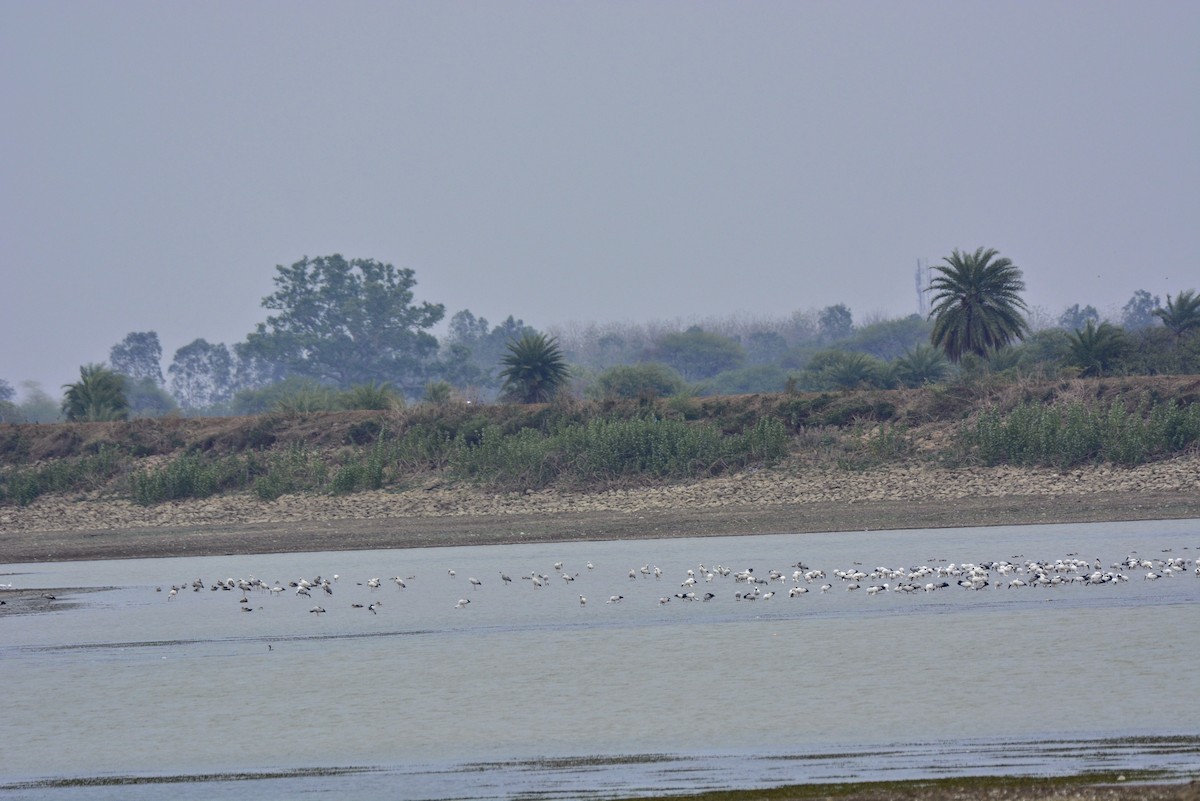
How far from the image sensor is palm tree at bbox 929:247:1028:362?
52.3m

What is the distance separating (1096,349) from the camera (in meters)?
48.9

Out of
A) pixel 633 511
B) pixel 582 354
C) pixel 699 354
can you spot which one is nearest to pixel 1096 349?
pixel 633 511

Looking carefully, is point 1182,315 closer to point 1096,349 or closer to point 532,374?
point 1096,349

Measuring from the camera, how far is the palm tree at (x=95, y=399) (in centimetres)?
5909

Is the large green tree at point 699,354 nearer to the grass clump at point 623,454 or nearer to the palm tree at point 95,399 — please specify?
the palm tree at point 95,399

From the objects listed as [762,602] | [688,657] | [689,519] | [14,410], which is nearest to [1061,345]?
[689,519]

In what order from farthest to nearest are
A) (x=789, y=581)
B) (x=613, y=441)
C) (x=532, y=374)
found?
(x=532, y=374) → (x=613, y=441) → (x=789, y=581)

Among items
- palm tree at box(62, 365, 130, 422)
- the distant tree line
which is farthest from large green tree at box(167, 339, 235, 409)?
palm tree at box(62, 365, 130, 422)

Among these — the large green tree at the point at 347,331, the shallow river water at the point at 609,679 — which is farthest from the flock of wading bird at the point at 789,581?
the large green tree at the point at 347,331

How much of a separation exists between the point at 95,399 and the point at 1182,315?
41.6 metres

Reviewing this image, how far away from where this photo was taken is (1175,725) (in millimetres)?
12586

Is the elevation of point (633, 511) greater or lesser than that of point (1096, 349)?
lesser

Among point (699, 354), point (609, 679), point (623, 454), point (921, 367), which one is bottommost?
point (609, 679)

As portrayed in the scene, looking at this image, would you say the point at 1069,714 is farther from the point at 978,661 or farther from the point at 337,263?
the point at 337,263
